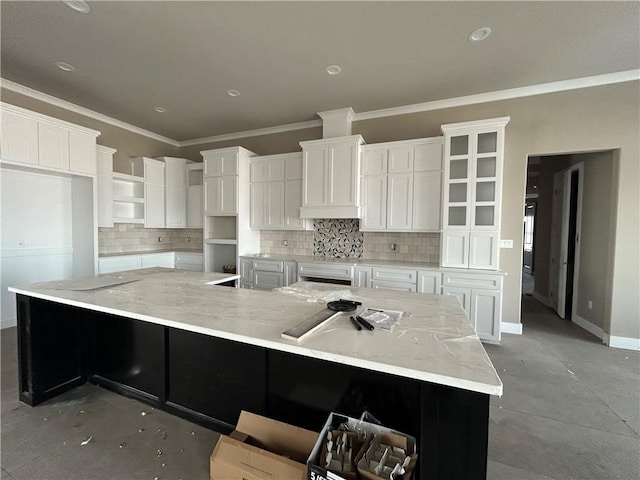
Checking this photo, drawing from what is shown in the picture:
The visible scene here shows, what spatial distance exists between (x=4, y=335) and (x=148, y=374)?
8.97 ft

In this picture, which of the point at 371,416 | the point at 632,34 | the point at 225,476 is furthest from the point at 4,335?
the point at 632,34

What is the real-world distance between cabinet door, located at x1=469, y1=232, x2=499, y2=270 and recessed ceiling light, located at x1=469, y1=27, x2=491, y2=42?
1989mm

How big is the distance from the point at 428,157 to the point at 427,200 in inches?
21.9

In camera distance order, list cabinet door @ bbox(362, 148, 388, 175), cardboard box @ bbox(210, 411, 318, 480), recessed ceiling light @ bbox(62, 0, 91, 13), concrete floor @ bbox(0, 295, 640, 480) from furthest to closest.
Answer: cabinet door @ bbox(362, 148, 388, 175), recessed ceiling light @ bbox(62, 0, 91, 13), concrete floor @ bbox(0, 295, 640, 480), cardboard box @ bbox(210, 411, 318, 480)

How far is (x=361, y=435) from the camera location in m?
1.17

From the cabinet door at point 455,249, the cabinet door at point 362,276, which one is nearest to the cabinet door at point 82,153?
the cabinet door at point 362,276

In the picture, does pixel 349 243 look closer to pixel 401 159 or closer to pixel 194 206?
pixel 401 159

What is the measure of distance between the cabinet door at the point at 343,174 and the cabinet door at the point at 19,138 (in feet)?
11.6

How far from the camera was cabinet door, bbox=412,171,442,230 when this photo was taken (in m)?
3.61

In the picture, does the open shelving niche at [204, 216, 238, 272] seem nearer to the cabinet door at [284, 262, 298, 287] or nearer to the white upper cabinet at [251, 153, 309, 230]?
the white upper cabinet at [251, 153, 309, 230]

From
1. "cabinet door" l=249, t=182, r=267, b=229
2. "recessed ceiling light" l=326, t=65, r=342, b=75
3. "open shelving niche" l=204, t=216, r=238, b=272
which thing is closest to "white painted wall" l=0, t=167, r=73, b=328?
"open shelving niche" l=204, t=216, r=238, b=272

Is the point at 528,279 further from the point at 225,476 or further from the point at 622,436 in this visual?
the point at 225,476

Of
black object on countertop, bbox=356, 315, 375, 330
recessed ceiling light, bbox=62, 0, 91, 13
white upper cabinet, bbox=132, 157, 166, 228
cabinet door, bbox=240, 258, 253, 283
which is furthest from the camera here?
white upper cabinet, bbox=132, 157, 166, 228

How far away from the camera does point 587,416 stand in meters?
2.04
